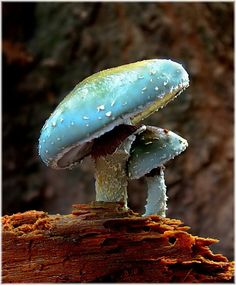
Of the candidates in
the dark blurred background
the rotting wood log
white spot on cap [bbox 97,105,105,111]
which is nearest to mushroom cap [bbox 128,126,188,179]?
the rotting wood log

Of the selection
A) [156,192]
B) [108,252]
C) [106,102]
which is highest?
[106,102]

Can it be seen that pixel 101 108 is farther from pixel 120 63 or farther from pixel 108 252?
pixel 120 63

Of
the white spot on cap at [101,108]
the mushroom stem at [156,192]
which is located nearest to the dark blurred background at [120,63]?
the mushroom stem at [156,192]

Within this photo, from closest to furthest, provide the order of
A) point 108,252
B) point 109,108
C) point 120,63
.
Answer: point 109,108
point 108,252
point 120,63

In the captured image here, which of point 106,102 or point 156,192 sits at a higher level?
point 106,102

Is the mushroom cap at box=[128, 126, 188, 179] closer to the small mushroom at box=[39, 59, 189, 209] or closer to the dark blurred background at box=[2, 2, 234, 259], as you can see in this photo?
the small mushroom at box=[39, 59, 189, 209]

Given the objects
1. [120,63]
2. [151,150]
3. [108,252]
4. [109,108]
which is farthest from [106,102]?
[120,63]
